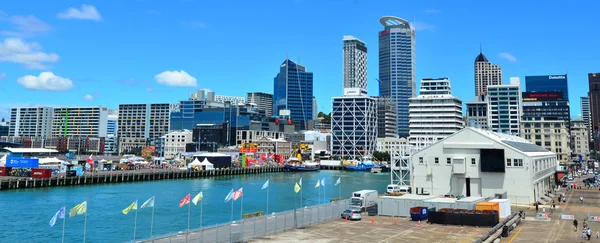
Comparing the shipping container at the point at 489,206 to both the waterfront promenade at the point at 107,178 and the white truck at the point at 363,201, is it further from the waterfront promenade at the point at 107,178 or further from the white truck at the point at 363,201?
the waterfront promenade at the point at 107,178

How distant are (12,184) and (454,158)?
79093mm

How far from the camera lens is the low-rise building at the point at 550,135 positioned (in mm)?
170000

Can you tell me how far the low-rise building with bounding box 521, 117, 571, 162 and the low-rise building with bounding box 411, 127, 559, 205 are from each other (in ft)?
398

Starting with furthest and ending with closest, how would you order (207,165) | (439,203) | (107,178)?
(207,165), (107,178), (439,203)

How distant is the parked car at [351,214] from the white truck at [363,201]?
9.08ft

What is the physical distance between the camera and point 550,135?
171500 mm

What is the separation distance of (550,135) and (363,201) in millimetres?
151049

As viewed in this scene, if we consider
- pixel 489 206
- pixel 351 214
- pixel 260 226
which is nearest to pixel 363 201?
pixel 351 214

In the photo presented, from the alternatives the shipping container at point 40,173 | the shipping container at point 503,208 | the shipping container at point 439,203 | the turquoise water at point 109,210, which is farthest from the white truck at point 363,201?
the shipping container at point 40,173

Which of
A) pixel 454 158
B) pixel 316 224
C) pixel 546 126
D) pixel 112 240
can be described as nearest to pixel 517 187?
pixel 454 158

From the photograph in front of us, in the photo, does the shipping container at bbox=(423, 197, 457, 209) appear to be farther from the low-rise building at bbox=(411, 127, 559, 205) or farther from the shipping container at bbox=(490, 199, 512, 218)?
the low-rise building at bbox=(411, 127, 559, 205)

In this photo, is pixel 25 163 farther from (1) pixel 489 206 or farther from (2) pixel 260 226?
(1) pixel 489 206

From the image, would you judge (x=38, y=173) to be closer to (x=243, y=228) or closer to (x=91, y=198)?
(x=91, y=198)

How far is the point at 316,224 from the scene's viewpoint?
4075 cm
